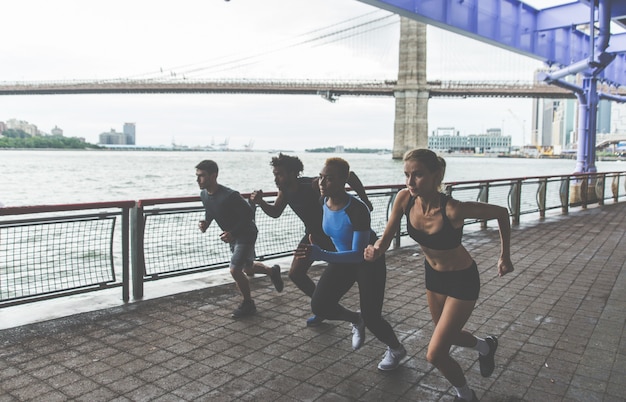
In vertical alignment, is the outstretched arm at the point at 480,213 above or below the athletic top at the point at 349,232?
above

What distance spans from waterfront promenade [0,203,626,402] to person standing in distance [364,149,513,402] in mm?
541

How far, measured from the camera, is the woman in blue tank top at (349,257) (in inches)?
138

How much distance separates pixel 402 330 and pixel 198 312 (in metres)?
1.82

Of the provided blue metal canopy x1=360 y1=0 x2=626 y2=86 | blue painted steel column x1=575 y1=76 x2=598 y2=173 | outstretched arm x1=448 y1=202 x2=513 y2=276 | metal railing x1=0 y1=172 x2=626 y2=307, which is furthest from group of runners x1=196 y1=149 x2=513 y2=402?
blue painted steel column x1=575 y1=76 x2=598 y2=173

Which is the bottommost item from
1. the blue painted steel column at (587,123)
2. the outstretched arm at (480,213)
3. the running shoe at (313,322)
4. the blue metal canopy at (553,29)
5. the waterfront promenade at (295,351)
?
the waterfront promenade at (295,351)

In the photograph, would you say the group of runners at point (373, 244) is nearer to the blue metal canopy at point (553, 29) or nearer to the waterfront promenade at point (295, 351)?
the waterfront promenade at point (295, 351)

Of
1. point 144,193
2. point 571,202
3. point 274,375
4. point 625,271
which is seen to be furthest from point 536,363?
point 144,193

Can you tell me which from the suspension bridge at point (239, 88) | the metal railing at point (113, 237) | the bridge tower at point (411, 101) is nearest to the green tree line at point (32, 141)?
the suspension bridge at point (239, 88)

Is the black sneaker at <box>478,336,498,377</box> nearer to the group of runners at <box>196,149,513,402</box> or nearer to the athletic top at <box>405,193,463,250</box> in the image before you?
the group of runners at <box>196,149,513,402</box>

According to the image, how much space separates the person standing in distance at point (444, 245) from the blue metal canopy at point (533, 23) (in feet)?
19.3

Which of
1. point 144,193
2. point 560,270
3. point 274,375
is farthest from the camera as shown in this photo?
point 144,193

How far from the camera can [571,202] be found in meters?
15.0

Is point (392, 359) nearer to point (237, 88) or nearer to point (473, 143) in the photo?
point (237, 88)

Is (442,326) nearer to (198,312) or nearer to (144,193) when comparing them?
(198,312)
